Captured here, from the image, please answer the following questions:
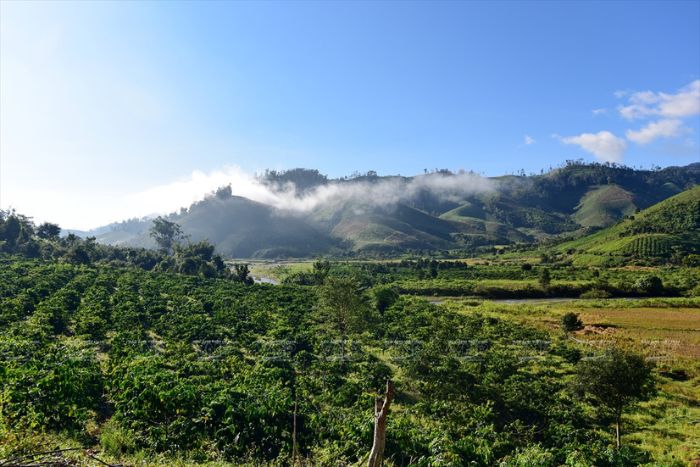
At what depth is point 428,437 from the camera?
1512 centimetres

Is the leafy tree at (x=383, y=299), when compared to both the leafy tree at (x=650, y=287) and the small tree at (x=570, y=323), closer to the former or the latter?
the small tree at (x=570, y=323)

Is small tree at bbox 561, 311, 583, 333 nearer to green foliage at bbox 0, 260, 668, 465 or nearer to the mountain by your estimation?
green foliage at bbox 0, 260, 668, 465

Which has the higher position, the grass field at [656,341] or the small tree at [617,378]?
the small tree at [617,378]

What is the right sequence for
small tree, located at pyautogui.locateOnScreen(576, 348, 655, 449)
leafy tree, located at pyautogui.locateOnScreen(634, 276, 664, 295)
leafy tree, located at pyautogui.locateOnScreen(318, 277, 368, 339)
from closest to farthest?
1. small tree, located at pyautogui.locateOnScreen(576, 348, 655, 449)
2. leafy tree, located at pyautogui.locateOnScreen(318, 277, 368, 339)
3. leafy tree, located at pyautogui.locateOnScreen(634, 276, 664, 295)

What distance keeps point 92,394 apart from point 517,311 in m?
59.6

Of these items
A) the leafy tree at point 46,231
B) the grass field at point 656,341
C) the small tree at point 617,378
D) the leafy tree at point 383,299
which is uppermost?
the leafy tree at point 46,231

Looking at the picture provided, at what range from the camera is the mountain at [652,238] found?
4781 inches

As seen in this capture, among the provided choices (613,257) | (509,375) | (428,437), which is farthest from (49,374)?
(613,257)

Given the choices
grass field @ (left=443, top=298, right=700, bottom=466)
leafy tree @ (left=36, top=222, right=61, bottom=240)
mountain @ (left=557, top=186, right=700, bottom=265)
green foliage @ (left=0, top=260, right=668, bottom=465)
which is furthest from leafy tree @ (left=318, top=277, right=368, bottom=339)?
leafy tree @ (left=36, top=222, right=61, bottom=240)

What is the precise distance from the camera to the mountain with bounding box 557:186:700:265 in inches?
4781

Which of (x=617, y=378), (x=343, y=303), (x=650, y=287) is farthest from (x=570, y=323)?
(x=650, y=287)

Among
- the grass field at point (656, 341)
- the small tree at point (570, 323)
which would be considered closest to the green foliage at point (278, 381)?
the grass field at point (656, 341)

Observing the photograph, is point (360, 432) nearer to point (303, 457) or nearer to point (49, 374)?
point (303, 457)

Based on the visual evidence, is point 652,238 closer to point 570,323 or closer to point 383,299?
point 570,323
